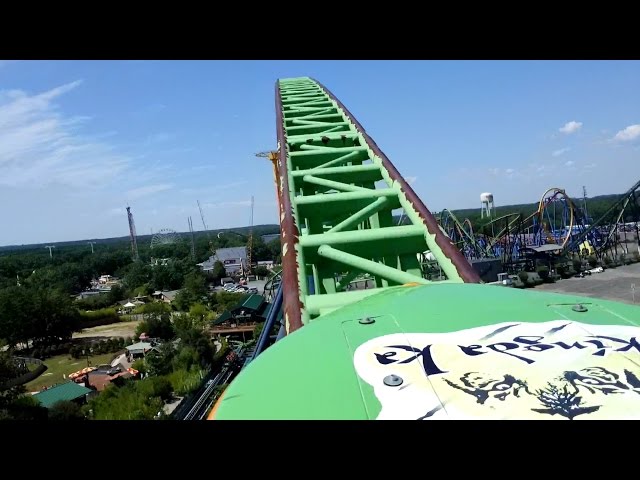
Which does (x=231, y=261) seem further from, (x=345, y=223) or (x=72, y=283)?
(x=345, y=223)

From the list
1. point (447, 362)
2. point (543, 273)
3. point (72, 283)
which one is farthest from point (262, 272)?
point (447, 362)

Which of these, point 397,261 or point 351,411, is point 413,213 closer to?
point 397,261

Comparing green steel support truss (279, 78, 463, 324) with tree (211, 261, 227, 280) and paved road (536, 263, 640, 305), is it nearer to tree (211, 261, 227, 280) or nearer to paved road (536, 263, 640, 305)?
paved road (536, 263, 640, 305)

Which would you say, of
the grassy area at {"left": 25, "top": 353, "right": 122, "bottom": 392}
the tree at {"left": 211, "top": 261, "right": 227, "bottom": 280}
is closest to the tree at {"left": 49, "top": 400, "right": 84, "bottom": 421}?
the grassy area at {"left": 25, "top": 353, "right": 122, "bottom": 392}
